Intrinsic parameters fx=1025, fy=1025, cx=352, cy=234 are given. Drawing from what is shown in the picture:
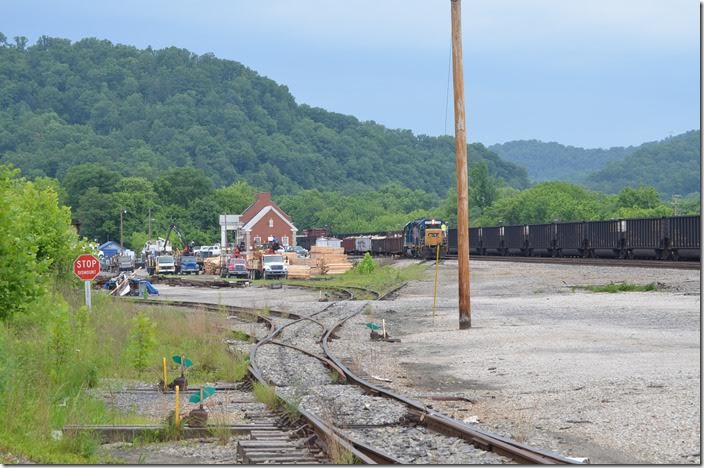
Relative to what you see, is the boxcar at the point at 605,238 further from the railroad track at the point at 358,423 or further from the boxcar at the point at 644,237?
the railroad track at the point at 358,423

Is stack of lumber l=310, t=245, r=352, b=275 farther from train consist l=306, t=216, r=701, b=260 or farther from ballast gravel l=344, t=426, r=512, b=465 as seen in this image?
ballast gravel l=344, t=426, r=512, b=465

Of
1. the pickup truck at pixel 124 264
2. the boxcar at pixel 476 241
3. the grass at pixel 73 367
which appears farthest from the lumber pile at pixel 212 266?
the grass at pixel 73 367

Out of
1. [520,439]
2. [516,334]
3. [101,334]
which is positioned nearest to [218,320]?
[101,334]

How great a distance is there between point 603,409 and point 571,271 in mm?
38094

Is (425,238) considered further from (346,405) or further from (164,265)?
(346,405)

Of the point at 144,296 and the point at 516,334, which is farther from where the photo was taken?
the point at 144,296

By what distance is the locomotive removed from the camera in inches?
3044

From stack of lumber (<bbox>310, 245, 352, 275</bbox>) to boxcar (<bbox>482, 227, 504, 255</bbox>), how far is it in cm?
1215

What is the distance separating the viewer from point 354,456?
1001 centimetres

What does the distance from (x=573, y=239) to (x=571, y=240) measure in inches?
15.1

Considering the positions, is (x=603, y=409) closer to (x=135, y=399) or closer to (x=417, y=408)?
(x=417, y=408)

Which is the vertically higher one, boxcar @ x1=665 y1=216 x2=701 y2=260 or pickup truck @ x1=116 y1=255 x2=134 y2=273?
boxcar @ x1=665 y1=216 x2=701 y2=260

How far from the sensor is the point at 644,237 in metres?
54.2

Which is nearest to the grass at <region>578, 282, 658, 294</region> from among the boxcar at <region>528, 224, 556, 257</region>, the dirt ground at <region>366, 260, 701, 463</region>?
the dirt ground at <region>366, 260, 701, 463</region>
